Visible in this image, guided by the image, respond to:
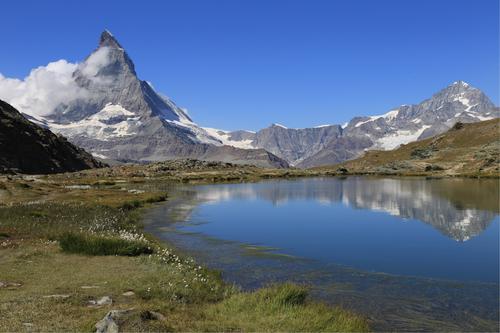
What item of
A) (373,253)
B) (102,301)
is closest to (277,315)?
(102,301)

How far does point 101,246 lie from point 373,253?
20587mm

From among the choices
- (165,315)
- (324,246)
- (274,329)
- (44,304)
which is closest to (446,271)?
(324,246)

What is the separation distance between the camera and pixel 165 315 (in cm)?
1823

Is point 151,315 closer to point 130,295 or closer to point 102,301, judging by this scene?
point 102,301

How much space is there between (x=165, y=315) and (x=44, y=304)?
494cm

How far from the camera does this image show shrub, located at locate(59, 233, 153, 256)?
31.3 m

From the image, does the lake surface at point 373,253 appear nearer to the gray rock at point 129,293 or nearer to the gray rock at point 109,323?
the gray rock at point 129,293

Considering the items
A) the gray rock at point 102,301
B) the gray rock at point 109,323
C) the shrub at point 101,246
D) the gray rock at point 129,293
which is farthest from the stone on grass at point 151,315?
the shrub at point 101,246

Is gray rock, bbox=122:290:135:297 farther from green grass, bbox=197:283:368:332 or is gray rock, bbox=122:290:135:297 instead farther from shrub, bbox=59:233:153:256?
shrub, bbox=59:233:153:256

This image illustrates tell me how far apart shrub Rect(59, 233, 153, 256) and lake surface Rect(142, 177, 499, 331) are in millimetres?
5682

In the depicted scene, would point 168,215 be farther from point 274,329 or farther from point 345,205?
point 274,329

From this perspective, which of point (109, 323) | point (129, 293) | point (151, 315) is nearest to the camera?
point (109, 323)

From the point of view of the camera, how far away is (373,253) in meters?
38.6

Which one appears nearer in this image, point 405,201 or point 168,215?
point 168,215
